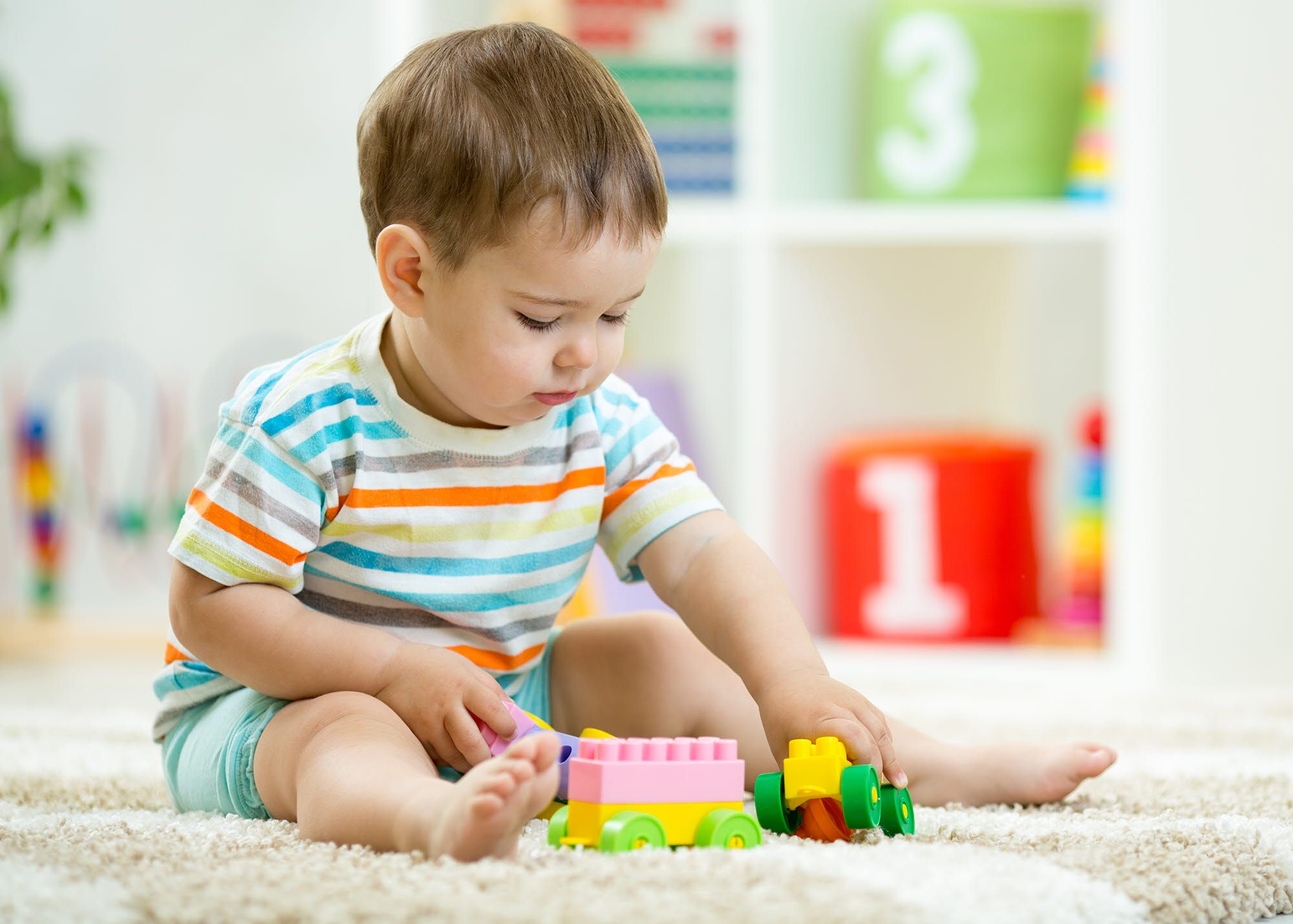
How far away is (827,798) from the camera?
0.68 m

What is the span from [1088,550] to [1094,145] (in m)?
0.58

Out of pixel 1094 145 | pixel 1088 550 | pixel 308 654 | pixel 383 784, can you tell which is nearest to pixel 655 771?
pixel 383 784

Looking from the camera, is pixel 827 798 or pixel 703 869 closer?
pixel 703 869

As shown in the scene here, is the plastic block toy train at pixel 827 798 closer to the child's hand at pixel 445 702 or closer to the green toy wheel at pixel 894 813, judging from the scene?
the green toy wheel at pixel 894 813

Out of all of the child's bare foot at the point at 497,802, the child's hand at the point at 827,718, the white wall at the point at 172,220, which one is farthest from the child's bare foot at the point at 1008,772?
the white wall at the point at 172,220

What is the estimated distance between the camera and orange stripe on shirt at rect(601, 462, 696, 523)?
0.86 metres

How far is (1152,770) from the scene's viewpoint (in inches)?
38.0

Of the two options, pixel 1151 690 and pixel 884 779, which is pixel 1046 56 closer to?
pixel 1151 690

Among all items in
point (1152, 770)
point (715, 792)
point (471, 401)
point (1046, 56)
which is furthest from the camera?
point (1046, 56)

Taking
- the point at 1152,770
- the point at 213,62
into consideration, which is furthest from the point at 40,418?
the point at 1152,770

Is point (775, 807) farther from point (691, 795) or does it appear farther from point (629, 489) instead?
point (629, 489)

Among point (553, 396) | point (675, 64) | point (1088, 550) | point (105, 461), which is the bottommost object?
point (1088, 550)

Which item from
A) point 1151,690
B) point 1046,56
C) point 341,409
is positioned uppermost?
point 1046,56

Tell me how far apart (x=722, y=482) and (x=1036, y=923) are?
1.61 metres
